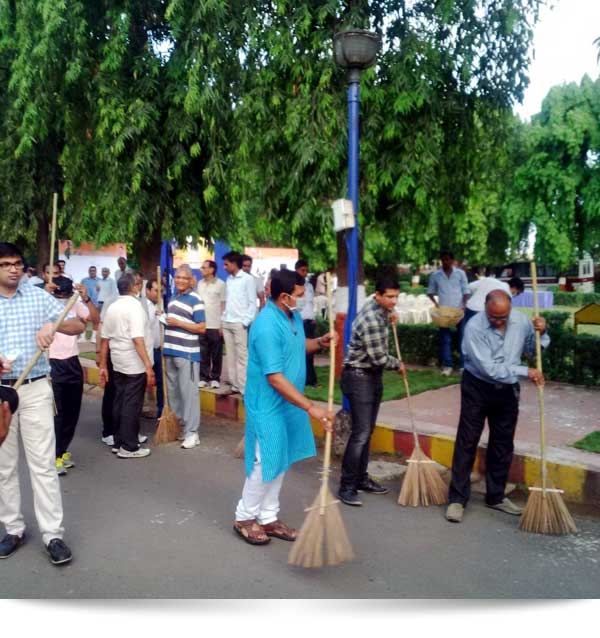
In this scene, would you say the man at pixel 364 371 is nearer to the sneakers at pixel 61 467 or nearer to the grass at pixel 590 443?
the grass at pixel 590 443

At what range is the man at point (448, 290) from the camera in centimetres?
948

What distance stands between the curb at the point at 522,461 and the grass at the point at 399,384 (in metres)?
1.17

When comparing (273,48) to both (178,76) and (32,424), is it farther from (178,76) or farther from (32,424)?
(32,424)

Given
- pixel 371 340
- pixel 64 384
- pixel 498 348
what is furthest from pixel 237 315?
pixel 498 348

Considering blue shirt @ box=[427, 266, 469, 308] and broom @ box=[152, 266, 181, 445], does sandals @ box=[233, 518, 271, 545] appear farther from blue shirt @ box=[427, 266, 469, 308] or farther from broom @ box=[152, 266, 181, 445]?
blue shirt @ box=[427, 266, 469, 308]

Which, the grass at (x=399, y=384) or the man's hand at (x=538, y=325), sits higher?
the man's hand at (x=538, y=325)

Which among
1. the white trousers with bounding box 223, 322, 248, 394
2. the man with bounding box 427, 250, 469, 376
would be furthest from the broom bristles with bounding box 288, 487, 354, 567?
the man with bounding box 427, 250, 469, 376

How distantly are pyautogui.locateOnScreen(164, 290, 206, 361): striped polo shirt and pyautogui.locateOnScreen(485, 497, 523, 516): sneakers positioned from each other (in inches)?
129

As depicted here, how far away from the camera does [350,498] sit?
5.11m

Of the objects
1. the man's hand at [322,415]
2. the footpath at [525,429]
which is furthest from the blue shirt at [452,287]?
the man's hand at [322,415]

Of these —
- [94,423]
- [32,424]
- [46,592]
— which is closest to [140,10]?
[94,423]

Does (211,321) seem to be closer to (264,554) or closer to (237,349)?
(237,349)

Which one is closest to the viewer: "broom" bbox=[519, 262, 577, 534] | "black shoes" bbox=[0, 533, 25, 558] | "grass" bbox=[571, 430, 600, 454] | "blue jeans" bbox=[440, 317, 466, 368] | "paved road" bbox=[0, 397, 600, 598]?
"paved road" bbox=[0, 397, 600, 598]

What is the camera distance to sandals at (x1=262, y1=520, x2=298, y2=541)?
437 centimetres
